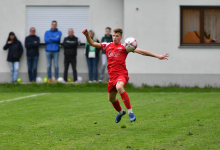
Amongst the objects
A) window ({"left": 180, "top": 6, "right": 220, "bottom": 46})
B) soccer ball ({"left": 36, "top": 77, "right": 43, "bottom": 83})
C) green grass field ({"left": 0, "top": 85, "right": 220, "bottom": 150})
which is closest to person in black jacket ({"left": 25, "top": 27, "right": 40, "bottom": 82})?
soccer ball ({"left": 36, "top": 77, "right": 43, "bottom": 83})

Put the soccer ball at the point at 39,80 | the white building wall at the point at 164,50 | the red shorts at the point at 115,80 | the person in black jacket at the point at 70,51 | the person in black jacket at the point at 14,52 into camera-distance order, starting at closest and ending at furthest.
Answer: the red shorts at the point at 115,80 < the white building wall at the point at 164,50 < the person in black jacket at the point at 70,51 < the person in black jacket at the point at 14,52 < the soccer ball at the point at 39,80

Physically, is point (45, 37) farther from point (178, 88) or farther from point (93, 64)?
point (178, 88)

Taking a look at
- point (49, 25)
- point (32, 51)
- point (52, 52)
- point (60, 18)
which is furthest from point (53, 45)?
point (60, 18)

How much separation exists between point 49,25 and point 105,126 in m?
13.3

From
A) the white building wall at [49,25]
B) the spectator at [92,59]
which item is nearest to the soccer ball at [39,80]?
the white building wall at [49,25]

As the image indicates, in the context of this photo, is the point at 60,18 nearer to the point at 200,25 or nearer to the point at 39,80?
the point at 39,80

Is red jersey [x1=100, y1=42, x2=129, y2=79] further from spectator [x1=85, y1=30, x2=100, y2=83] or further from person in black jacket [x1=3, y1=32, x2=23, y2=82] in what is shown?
person in black jacket [x1=3, y1=32, x2=23, y2=82]

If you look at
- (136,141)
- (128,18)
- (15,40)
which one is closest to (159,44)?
(128,18)

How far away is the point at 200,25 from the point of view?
759 inches

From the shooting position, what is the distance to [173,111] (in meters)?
9.85

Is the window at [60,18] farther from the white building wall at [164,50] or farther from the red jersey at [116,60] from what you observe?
the red jersey at [116,60]

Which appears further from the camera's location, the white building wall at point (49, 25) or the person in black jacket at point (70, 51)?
the white building wall at point (49, 25)

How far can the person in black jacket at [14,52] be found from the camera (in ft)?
63.2

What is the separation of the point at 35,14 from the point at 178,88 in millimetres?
8213
